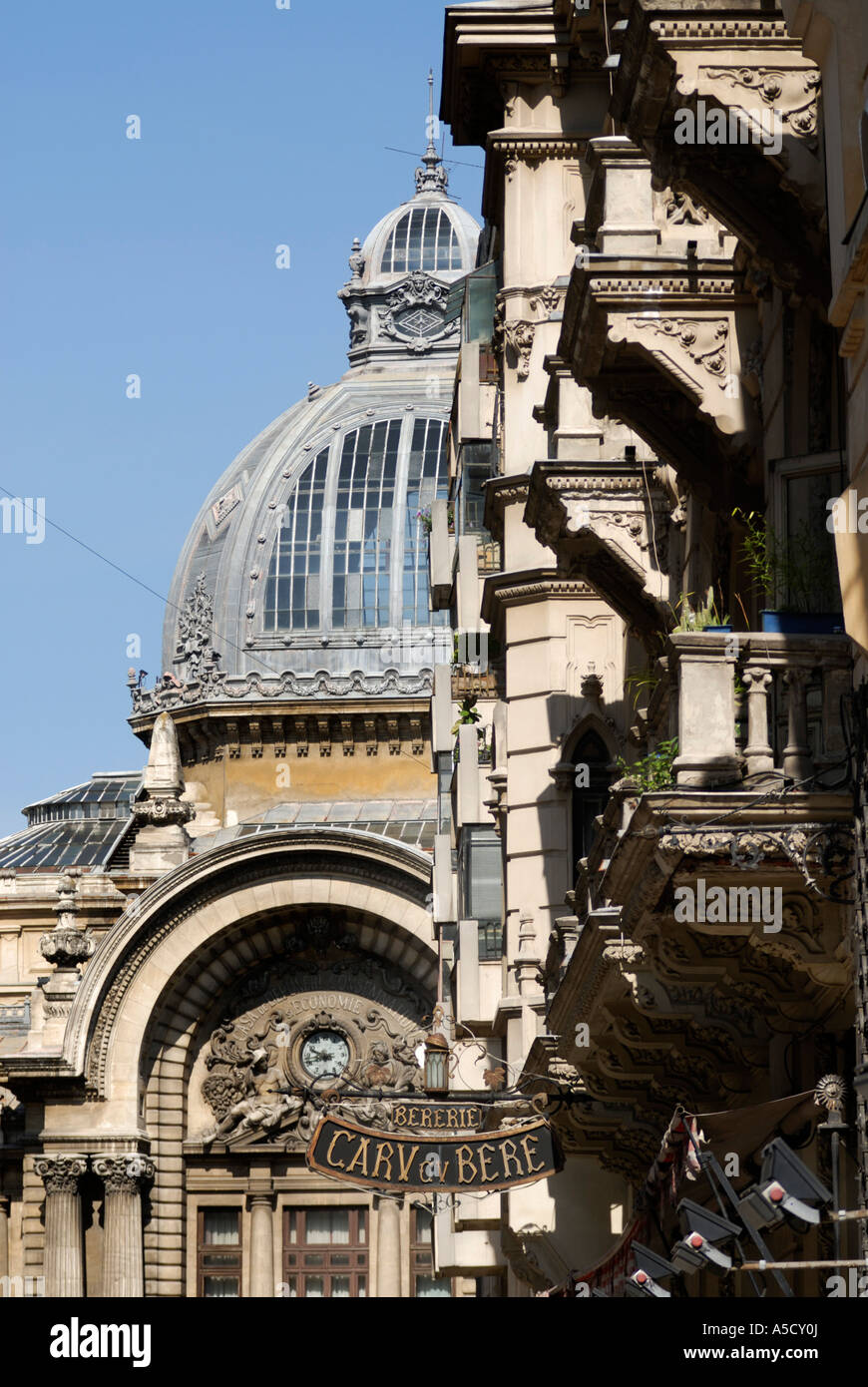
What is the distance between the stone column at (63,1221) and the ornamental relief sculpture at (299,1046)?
386cm

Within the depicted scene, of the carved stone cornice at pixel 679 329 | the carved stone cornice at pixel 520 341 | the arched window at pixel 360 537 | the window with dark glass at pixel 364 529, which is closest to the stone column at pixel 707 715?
the carved stone cornice at pixel 679 329

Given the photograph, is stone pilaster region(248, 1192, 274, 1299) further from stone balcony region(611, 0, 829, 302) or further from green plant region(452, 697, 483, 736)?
stone balcony region(611, 0, 829, 302)

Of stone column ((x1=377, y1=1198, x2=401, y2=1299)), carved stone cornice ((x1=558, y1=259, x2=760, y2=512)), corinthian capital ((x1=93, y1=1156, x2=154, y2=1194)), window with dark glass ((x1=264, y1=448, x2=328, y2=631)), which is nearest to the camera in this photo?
carved stone cornice ((x1=558, y1=259, x2=760, y2=512))

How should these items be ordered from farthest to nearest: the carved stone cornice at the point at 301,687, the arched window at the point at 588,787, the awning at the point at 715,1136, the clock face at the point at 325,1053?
the carved stone cornice at the point at 301,687 < the clock face at the point at 325,1053 < the arched window at the point at 588,787 < the awning at the point at 715,1136

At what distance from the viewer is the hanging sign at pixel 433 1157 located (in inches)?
934

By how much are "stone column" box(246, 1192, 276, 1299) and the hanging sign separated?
36.2m

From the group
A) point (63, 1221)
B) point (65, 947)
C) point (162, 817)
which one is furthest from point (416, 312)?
point (63, 1221)

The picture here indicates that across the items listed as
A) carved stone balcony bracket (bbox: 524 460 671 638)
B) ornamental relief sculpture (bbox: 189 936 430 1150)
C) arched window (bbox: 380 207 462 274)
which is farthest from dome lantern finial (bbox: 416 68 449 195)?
carved stone balcony bracket (bbox: 524 460 671 638)

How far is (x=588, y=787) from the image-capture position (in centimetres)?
2947

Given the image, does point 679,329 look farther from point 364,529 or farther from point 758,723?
point 364,529

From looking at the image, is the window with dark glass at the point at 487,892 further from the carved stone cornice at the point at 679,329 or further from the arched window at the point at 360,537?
the arched window at the point at 360,537

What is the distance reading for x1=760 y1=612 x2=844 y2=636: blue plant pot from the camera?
1576 cm

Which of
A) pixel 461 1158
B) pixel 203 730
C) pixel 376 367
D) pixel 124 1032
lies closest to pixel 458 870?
pixel 461 1158
